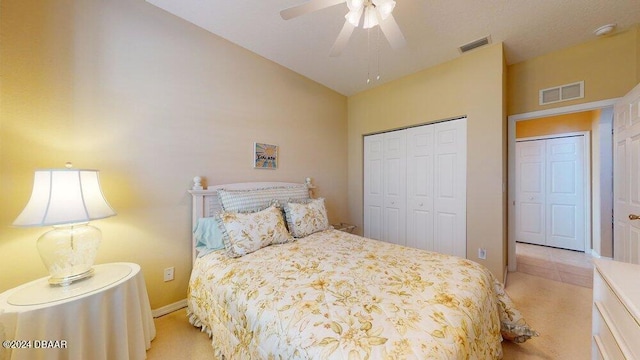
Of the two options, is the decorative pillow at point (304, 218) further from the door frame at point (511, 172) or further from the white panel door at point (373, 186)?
the door frame at point (511, 172)

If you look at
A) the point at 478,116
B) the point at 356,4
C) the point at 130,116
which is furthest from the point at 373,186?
the point at 130,116

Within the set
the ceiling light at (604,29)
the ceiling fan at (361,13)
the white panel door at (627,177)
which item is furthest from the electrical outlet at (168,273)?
the ceiling light at (604,29)

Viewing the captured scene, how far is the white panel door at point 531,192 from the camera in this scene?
4055 millimetres

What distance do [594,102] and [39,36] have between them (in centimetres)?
479

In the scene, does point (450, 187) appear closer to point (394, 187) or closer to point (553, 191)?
point (394, 187)

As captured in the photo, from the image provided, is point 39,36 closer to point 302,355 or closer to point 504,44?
point 302,355

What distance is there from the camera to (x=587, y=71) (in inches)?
92.9

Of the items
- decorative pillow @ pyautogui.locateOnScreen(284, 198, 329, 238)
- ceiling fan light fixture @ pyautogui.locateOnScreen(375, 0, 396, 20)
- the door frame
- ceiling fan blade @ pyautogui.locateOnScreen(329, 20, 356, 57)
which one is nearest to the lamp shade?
decorative pillow @ pyautogui.locateOnScreen(284, 198, 329, 238)

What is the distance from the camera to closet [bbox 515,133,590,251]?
369 cm

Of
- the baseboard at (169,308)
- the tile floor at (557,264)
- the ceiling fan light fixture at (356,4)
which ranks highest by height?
the ceiling fan light fixture at (356,4)

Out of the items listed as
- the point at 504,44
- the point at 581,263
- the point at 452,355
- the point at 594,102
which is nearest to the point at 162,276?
the point at 452,355

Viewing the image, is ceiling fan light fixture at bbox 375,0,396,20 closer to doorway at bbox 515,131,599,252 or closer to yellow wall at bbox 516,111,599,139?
yellow wall at bbox 516,111,599,139

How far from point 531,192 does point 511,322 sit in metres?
3.83

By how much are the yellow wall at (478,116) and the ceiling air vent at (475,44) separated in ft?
0.32
